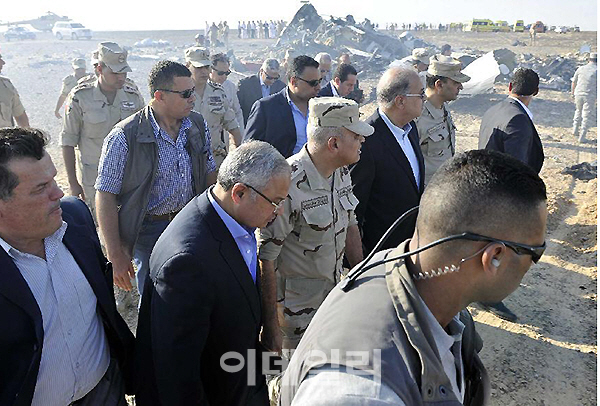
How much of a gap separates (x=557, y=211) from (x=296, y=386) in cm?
698

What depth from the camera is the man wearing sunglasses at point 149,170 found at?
3182 mm

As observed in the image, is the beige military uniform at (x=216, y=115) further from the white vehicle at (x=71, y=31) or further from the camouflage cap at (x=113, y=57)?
the white vehicle at (x=71, y=31)

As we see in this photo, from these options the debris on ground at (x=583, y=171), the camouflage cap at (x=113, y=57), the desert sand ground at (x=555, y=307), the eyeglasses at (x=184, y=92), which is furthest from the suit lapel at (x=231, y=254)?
the debris on ground at (x=583, y=171)

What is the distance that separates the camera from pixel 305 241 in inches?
114

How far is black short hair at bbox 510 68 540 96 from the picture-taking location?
4773 mm

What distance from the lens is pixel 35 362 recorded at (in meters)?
1.82

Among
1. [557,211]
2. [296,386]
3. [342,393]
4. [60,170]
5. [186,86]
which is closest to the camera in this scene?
[342,393]

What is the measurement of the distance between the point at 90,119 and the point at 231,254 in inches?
134

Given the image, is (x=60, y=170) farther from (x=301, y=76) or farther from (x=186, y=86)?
(x=186, y=86)

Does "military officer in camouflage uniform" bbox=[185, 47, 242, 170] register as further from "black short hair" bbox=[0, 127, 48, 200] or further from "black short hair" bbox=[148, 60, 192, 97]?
"black short hair" bbox=[0, 127, 48, 200]

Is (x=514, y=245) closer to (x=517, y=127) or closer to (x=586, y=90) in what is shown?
(x=517, y=127)

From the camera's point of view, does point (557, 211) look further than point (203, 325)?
Yes

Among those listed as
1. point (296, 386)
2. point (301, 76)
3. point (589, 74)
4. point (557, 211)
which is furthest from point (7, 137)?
point (589, 74)

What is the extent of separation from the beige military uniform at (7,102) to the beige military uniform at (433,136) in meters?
5.07
